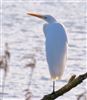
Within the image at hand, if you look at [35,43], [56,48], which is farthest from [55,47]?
[35,43]

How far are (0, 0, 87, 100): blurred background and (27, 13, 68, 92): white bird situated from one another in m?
0.13

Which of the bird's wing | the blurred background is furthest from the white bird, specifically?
the blurred background

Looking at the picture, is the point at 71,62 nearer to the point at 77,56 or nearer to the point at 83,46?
the point at 77,56

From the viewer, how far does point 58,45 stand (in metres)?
3.85

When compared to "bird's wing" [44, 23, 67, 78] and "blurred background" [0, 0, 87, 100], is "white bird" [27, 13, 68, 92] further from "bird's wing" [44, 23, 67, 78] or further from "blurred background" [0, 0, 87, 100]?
"blurred background" [0, 0, 87, 100]

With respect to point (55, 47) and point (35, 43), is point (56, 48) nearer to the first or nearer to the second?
point (55, 47)

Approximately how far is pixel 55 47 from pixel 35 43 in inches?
215

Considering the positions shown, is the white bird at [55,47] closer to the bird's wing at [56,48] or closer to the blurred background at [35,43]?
the bird's wing at [56,48]

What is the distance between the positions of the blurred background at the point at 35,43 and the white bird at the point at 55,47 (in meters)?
0.13

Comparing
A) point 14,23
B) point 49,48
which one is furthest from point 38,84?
point 14,23

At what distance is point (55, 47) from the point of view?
3.84 m

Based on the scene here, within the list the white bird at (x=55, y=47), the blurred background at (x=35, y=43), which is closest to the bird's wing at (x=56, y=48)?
the white bird at (x=55, y=47)

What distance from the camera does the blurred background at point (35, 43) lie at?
686 centimetres

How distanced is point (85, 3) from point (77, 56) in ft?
16.9
